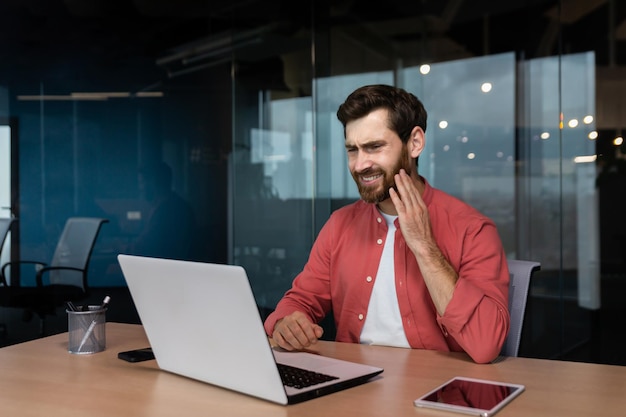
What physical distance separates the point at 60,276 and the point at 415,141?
135 inches

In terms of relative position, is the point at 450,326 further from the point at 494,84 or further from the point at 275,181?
the point at 275,181

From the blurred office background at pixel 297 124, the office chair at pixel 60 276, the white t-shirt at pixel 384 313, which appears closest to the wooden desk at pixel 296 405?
the white t-shirt at pixel 384 313

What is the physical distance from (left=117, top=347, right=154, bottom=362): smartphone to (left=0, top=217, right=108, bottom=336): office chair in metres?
2.98

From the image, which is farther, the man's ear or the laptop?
the man's ear

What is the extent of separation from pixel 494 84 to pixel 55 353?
3335mm

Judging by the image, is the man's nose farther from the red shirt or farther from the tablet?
the tablet

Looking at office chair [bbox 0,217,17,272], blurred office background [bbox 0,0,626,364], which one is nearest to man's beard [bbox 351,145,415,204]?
blurred office background [bbox 0,0,626,364]

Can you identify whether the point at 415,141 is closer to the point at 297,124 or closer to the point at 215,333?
the point at 215,333

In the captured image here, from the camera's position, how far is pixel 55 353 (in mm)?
1807

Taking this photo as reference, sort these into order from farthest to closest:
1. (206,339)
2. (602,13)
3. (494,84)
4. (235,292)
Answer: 1. (494,84)
2. (602,13)
3. (206,339)
4. (235,292)

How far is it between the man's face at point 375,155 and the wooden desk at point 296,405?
490 millimetres

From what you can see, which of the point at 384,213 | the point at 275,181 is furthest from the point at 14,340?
the point at 384,213

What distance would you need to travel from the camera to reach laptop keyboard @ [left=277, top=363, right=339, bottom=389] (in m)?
1.42

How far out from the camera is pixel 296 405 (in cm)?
133
